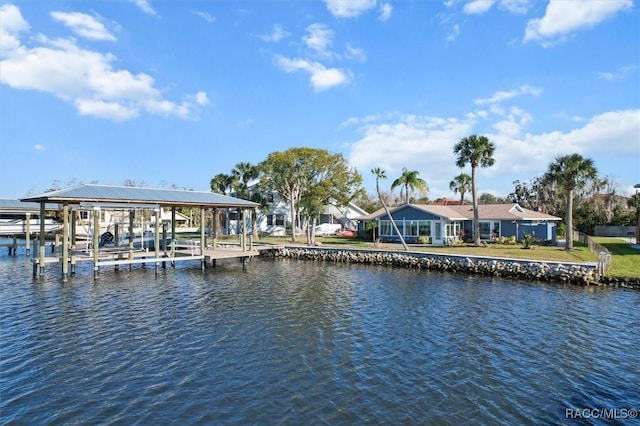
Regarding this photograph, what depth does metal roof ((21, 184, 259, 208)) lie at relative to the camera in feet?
75.8

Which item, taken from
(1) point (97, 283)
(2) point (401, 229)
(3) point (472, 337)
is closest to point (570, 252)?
(2) point (401, 229)

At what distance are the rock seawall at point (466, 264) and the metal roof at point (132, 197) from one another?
7.35 meters

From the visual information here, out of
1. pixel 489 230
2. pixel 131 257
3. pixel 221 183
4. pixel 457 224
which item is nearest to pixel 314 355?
pixel 131 257

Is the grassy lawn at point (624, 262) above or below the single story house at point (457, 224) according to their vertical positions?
below

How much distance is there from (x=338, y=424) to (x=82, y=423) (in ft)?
16.1

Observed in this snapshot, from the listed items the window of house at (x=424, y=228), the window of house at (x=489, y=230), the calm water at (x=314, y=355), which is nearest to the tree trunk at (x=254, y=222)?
the window of house at (x=424, y=228)

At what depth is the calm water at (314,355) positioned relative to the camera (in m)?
8.59

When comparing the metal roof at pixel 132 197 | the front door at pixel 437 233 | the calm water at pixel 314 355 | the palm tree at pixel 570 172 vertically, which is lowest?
the calm water at pixel 314 355

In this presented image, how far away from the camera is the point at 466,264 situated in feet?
87.5

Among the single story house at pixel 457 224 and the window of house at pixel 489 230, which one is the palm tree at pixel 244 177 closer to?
the single story house at pixel 457 224

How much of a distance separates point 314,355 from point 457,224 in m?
32.7

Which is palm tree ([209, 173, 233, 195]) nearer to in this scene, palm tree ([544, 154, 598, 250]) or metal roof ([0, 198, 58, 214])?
metal roof ([0, 198, 58, 214])

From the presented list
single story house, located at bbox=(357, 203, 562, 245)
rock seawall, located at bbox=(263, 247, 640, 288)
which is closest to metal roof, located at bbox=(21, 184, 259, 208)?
rock seawall, located at bbox=(263, 247, 640, 288)

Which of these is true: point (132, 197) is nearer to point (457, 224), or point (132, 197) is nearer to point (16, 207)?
point (16, 207)
